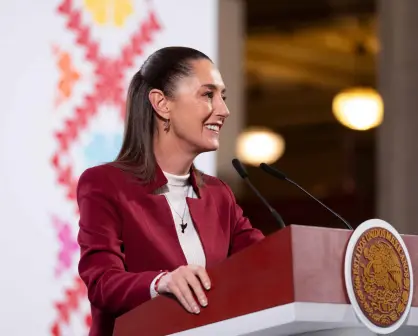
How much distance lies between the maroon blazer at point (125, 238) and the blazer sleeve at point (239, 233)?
0.06 metres

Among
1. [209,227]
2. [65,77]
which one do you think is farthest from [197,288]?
[65,77]

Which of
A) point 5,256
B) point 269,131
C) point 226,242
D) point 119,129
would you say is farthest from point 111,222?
point 269,131

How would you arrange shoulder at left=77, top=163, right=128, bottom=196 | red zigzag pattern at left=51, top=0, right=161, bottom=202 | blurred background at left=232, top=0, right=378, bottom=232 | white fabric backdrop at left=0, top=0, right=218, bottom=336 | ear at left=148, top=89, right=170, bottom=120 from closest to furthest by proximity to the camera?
shoulder at left=77, top=163, right=128, bottom=196, ear at left=148, top=89, right=170, bottom=120, white fabric backdrop at left=0, top=0, right=218, bottom=336, red zigzag pattern at left=51, top=0, right=161, bottom=202, blurred background at left=232, top=0, right=378, bottom=232

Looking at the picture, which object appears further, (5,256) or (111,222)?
(5,256)

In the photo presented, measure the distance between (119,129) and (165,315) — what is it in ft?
5.12

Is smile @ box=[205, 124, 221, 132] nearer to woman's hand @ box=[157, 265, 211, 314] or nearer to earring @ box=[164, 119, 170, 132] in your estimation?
earring @ box=[164, 119, 170, 132]

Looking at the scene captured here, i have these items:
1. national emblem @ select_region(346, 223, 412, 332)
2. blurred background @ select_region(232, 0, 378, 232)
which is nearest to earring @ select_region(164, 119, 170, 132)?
national emblem @ select_region(346, 223, 412, 332)

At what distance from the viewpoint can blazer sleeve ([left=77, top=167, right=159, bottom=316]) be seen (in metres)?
1.91

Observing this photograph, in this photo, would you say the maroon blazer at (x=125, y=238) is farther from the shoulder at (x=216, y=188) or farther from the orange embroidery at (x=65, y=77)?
the orange embroidery at (x=65, y=77)

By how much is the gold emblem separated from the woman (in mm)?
378

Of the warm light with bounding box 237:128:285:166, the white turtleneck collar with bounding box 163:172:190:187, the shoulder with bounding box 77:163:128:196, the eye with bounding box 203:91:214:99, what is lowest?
the warm light with bounding box 237:128:285:166

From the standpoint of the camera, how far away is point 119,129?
3.31 meters

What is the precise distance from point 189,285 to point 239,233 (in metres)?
0.50

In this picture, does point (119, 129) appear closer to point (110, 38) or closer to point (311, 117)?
point (110, 38)
